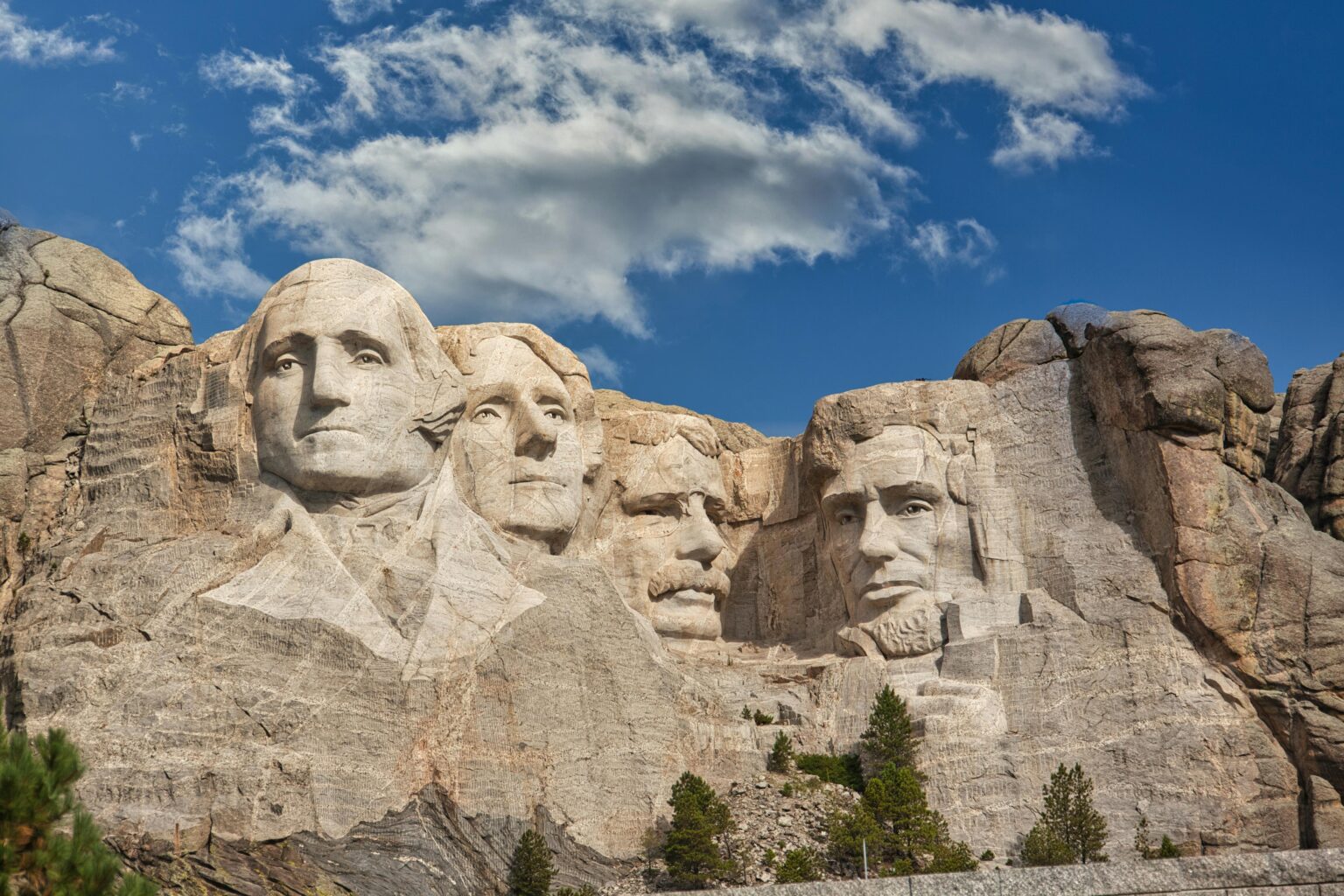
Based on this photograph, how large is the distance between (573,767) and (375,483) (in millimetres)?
4132

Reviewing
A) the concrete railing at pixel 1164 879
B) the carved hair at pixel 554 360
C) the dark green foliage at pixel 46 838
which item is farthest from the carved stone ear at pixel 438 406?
the dark green foliage at pixel 46 838

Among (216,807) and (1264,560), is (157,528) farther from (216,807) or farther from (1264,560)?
(1264,560)

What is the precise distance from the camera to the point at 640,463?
28953mm

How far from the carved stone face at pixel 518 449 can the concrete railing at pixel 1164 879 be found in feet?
26.6

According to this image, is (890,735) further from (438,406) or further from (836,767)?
(438,406)

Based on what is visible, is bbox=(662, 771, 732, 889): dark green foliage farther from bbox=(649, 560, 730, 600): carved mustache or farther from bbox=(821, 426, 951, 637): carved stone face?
bbox=(649, 560, 730, 600): carved mustache

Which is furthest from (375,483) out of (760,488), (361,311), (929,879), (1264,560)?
(1264,560)

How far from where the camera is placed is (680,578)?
92.6 ft

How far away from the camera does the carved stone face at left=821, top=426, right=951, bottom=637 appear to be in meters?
27.1

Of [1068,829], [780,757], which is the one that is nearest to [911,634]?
[780,757]

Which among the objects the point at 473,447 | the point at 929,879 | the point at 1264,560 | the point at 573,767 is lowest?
the point at 929,879

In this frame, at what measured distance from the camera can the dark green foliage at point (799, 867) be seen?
73.0 ft

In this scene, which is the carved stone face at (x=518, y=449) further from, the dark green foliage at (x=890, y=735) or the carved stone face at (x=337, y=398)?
the dark green foliage at (x=890, y=735)

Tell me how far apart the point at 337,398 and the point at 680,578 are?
5.78m
